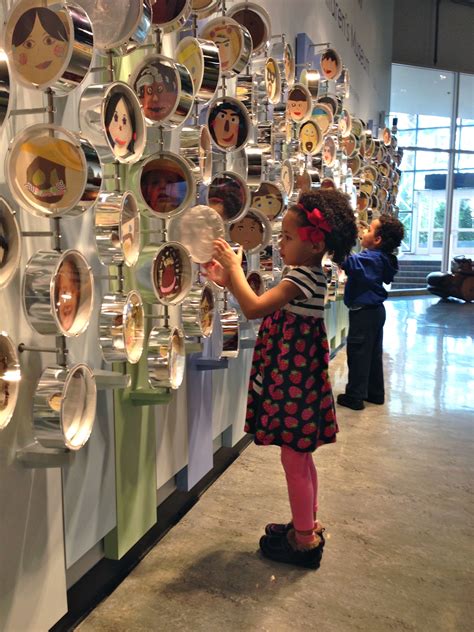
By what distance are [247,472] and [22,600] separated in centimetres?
158

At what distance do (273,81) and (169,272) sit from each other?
1.37 m

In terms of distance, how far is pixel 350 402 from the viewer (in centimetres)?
416

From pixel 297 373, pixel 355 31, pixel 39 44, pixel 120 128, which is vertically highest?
pixel 355 31

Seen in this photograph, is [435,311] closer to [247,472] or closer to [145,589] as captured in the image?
[247,472]

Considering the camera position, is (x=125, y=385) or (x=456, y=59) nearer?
(x=125, y=385)

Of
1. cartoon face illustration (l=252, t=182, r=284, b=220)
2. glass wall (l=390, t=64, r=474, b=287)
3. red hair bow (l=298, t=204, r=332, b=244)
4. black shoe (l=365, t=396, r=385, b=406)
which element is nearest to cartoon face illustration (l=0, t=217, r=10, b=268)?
red hair bow (l=298, t=204, r=332, b=244)

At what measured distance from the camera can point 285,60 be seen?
307cm

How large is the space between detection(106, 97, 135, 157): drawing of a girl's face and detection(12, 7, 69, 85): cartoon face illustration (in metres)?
0.26

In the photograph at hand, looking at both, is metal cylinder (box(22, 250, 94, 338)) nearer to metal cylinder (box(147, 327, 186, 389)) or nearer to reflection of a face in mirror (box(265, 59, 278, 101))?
metal cylinder (box(147, 327, 186, 389))

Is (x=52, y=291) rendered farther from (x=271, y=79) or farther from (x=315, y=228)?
(x=271, y=79)

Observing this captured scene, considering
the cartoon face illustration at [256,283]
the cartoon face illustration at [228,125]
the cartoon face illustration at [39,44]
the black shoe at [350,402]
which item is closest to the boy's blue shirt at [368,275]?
the black shoe at [350,402]

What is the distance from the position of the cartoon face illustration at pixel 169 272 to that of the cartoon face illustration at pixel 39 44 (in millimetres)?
681

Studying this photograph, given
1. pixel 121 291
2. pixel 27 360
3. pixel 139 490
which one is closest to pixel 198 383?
pixel 139 490

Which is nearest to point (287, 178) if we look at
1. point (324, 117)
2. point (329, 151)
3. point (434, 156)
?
point (324, 117)
